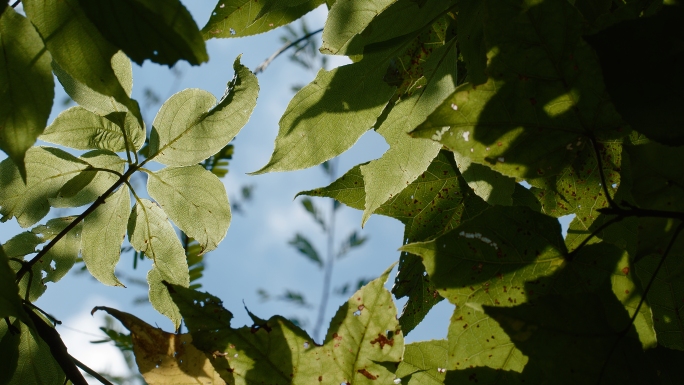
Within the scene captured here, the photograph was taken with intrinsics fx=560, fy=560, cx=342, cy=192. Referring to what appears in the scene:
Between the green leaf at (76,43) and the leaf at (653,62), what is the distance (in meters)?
0.44

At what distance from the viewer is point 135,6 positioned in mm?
496

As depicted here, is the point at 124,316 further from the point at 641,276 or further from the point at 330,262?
the point at 330,262

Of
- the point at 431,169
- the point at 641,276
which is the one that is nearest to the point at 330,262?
the point at 431,169

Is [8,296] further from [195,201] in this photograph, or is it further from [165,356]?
[195,201]

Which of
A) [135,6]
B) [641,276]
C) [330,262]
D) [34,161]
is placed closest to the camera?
[135,6]

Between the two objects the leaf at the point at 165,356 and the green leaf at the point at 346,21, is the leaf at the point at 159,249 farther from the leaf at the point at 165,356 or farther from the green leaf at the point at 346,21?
the green leaf at the point at 346,21

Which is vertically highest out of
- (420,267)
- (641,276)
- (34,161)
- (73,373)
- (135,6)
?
(34,161)

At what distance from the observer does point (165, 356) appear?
21.7 inches

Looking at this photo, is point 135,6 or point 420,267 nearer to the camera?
point 135,6

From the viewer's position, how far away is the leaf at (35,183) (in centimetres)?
80

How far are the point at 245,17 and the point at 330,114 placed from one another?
0.23m

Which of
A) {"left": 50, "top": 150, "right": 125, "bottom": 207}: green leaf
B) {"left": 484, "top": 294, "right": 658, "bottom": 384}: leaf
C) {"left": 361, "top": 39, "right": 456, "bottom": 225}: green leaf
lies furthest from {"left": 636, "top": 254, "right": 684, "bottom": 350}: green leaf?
{"left": 50, "top": 150, "right": 125, "bottom": 207}: green leaf

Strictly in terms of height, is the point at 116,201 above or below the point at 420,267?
above

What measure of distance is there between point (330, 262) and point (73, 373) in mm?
2891
